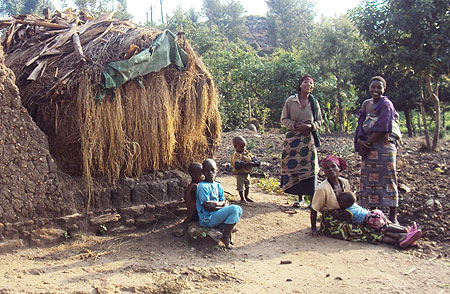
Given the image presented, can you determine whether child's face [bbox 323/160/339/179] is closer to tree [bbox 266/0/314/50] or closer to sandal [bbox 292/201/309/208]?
sandal [bbox 292/201/309/208]

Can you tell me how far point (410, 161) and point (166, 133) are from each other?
5.90m

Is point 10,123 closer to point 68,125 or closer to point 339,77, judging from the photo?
point 68,125

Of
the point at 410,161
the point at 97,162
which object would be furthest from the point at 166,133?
the point at 410,161

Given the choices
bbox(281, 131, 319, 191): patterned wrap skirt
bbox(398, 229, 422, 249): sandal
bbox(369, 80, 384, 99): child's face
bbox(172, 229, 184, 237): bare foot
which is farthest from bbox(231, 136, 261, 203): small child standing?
bbox(398, 229, 422, 249): sandal

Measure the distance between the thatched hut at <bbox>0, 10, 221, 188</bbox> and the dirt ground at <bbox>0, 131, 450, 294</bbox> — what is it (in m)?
0.81

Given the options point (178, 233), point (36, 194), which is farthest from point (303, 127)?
point (36, 194)

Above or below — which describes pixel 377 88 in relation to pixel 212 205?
above

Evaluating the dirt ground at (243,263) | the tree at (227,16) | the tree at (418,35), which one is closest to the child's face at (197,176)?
the dirt ground at (243,263)

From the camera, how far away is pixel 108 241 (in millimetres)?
4445

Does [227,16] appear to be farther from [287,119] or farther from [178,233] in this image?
[178,233]

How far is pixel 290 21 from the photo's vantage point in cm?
3594

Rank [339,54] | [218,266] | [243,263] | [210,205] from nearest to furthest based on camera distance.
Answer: [218,266]
[243,263]
[210,205]
[339,54]

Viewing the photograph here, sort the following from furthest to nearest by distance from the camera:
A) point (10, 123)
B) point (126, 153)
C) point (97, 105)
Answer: point (126, 153) → point (97, 105) → point (10, 123)

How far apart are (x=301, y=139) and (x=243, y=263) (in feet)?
6.66
